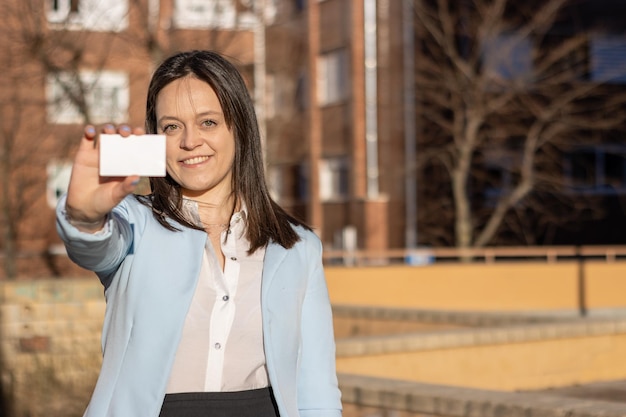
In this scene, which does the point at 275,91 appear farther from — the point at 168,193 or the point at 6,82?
the point at 168,193

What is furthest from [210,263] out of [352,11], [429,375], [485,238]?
[352,11]

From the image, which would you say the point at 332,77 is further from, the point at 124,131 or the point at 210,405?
the point at 124,131

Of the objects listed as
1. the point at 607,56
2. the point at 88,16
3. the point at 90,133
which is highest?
the point at 607,56

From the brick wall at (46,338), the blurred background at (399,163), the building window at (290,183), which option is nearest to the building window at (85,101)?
the blurred background at (399,163)

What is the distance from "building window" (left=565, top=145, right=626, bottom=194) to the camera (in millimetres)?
31016

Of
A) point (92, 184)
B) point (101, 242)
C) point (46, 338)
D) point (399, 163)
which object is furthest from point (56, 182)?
point (92, 184)

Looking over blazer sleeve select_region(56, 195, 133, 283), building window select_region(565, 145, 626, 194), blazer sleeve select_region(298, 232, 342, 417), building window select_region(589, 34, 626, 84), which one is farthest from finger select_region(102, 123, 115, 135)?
building window select_region(565, 145, 626, 194)

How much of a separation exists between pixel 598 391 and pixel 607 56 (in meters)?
22.5

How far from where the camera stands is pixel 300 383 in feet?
10.6

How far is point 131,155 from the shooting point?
8.52ft

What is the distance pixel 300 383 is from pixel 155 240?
0.55 meters

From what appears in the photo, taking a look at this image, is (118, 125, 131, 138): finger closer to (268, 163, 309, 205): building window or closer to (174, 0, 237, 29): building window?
(174, 0, 237, 29): building window

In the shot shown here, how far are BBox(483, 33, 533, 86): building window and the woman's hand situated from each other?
23.4m

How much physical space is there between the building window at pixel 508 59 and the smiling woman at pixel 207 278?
74.3 ft
